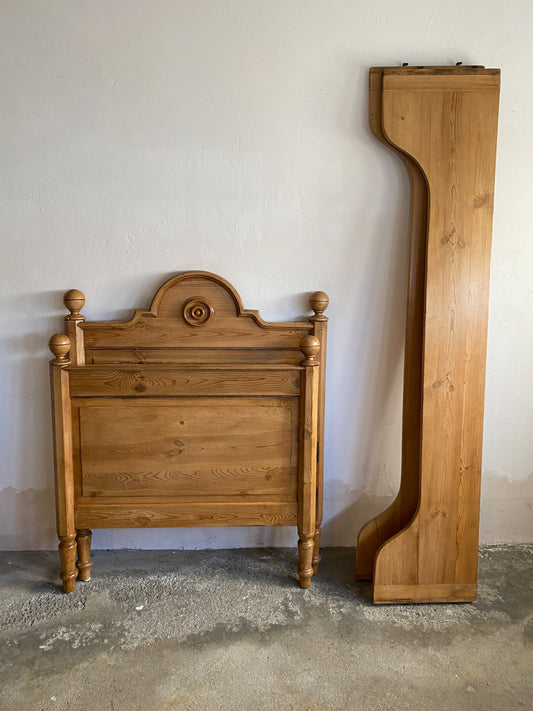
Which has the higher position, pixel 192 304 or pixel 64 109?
pixel 64 109

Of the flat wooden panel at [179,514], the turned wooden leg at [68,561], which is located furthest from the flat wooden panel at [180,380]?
the turned wooden leg at [68,561]

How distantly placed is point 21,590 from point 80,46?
2.15m

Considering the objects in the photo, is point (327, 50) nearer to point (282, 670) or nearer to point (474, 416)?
point (474, 416)

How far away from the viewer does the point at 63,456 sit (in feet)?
7.52

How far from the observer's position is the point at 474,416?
7.61 ft

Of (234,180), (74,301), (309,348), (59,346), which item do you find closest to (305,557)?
(309,348)

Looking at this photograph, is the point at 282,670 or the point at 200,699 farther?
the point at 282,670

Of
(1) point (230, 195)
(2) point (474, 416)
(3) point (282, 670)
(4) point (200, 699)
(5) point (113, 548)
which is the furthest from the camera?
(5) point (113, 548)

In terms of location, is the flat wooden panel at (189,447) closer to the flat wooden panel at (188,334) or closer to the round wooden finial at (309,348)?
the round wooden finial at (309,348)

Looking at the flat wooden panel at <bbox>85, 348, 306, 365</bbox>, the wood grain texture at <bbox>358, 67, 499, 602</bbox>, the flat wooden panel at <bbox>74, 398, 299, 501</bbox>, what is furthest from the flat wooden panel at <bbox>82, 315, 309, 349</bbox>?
the wood grain texture at <bbox>358, 67, 499, 602</bbox>

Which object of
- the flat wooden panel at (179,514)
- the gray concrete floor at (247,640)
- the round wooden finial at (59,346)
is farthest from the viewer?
the flat wooden panel at (179,514)

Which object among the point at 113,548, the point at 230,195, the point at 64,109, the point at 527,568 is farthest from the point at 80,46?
the point at 527,568

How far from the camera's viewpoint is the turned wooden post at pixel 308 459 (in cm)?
228

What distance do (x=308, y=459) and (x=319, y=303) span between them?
636 mm
